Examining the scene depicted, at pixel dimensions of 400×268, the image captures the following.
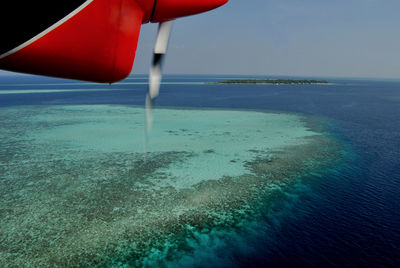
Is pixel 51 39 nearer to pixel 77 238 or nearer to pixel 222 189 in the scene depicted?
pixel 77 238

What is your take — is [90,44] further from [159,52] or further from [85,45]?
[159,52]

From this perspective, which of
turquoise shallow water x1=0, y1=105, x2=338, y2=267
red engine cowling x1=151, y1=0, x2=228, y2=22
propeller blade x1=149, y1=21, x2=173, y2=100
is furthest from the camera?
turquoise shallow water x1=0, y1=105, x2=338, y2=267

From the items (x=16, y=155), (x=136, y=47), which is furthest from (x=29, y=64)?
(x=16, y=155)

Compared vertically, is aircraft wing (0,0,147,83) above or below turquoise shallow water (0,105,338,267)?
above

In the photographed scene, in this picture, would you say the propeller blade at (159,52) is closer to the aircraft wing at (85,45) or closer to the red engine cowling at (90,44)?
the red engine cowling at (90,44)

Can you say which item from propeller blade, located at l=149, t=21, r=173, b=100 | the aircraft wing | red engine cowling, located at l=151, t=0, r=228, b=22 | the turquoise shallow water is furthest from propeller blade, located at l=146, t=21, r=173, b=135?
the turquoise shallow water

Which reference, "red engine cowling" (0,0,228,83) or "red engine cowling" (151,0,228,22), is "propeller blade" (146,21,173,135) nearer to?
"red engine cowling" (151,0,228,22)

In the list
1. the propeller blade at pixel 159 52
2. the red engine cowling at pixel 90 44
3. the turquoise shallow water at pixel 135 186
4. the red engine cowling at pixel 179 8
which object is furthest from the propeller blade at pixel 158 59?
the turquoise shallow water at pixel 135 186

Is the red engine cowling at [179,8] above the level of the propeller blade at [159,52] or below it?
above
